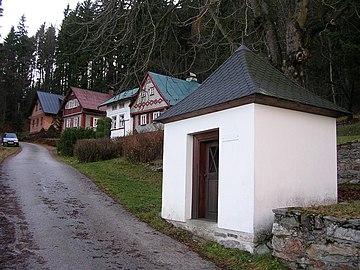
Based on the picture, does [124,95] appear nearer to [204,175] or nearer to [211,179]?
[204,175]

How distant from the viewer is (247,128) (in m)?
7.19

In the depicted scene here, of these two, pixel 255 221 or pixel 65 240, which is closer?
pixel 255 221

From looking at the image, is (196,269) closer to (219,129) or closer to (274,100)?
(219,129)

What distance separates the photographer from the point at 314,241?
5754 mm

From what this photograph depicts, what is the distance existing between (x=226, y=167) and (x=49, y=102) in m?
48.5

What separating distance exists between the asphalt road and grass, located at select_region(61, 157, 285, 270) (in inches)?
11.6

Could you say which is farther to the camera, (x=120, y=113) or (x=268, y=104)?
(x=120, y=113)

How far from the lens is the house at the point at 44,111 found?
50.6m

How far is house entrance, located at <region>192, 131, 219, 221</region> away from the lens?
8.62 metres

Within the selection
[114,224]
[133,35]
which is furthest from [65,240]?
[133,35]

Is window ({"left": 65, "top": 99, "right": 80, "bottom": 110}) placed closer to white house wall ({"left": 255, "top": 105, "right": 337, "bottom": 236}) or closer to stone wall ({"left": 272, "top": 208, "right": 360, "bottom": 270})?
white house wall ({"left": 255, "top": 105, "right": 337, "bottom": 236})

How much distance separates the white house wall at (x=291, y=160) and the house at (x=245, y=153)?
0.02 meters

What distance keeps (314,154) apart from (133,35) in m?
6.06

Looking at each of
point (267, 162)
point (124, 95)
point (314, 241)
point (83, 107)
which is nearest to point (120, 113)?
point (83, 107)
